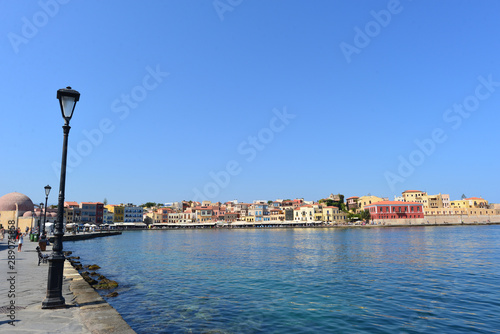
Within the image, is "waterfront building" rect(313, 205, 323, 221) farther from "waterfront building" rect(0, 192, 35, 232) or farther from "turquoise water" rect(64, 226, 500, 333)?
"turquoise water" rect(64, 226, 500, 333)

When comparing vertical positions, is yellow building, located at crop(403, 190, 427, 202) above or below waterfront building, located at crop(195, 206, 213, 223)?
above

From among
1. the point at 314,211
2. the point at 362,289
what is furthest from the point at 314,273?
the point at 314,211

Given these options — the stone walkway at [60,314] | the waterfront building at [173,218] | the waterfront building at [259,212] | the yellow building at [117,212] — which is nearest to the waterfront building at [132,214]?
the yellow building at [117,212]

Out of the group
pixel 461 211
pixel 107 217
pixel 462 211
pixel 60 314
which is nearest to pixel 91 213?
pixel 107 217

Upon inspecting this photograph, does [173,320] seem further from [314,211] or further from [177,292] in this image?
[314,211]

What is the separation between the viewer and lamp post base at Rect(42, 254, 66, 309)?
8.52 metres

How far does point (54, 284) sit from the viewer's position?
856 centimetres

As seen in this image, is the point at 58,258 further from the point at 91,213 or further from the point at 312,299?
the point at 91,213

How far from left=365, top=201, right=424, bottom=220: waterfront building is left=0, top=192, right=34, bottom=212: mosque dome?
117454 millimetres

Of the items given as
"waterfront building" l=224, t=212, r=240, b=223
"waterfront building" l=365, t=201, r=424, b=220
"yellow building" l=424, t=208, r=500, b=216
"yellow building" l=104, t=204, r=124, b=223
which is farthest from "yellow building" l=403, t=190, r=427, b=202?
"yellow building" l=104, t=204, r=124, b=223

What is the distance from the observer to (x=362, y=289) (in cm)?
1647

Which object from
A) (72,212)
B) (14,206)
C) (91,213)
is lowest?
(91,213)

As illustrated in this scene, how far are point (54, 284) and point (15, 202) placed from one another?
91.4 m

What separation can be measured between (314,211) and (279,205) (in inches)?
1181
